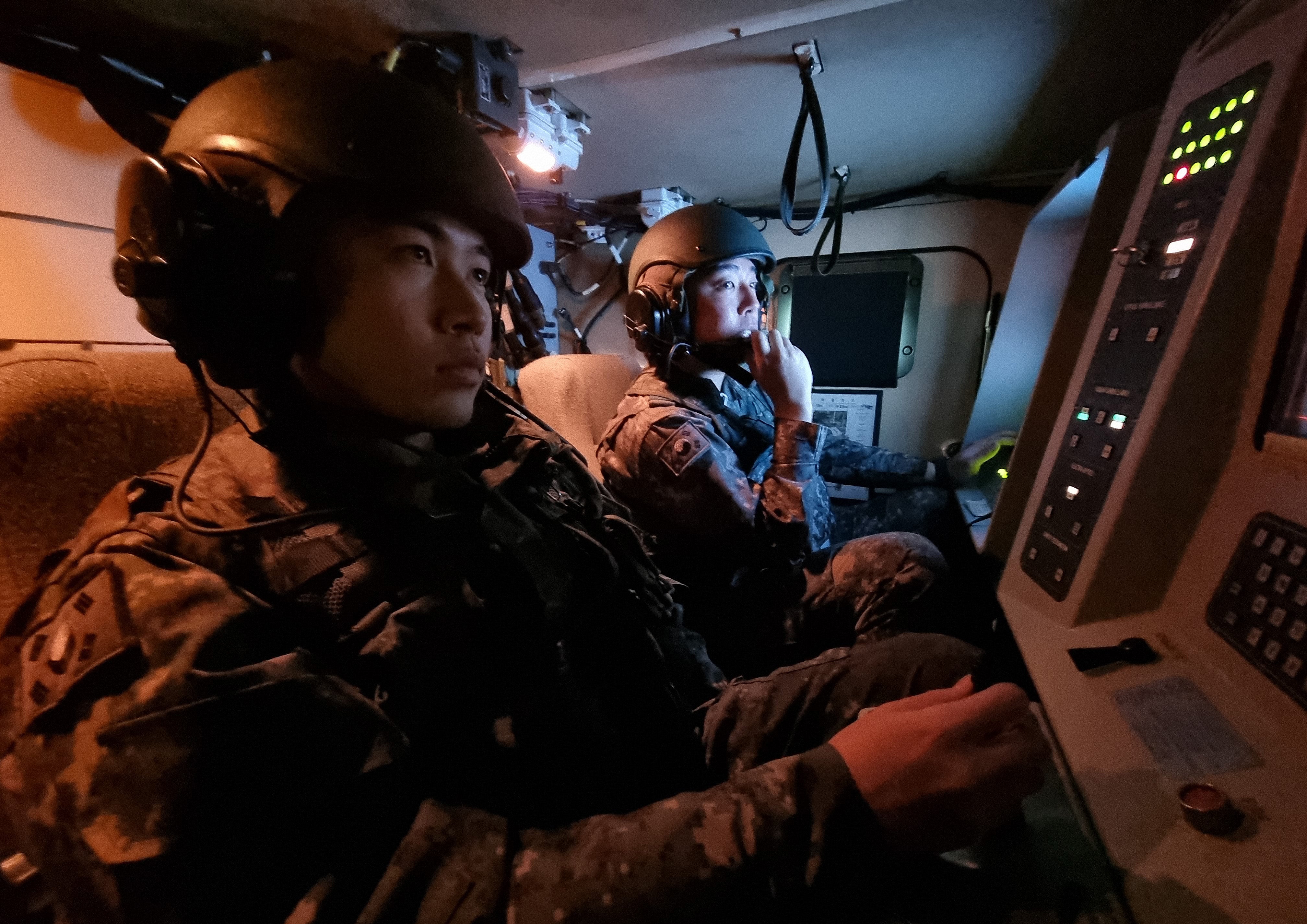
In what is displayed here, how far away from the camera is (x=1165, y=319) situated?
73 cm

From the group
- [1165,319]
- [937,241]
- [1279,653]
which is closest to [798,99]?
[1165,319]

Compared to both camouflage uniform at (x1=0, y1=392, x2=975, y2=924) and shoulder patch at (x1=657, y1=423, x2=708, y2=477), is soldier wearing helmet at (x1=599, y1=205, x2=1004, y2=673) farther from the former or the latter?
camouflage uniform at (x1=0, y1=392, x2=975, y2=924)

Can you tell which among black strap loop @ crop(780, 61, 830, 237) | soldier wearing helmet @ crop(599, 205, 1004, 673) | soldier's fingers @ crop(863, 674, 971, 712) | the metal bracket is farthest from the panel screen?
soldier's fingers @ crop(863, 674, 971, 712)

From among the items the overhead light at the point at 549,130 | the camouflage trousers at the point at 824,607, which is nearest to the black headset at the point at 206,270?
the overhead light at the point at 549,130

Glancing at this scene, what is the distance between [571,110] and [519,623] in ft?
4.05

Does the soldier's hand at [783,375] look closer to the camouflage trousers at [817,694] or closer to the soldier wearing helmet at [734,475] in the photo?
the soldier wearing helmet at [734,475]

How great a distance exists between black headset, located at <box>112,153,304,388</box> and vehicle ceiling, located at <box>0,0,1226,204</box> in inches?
22.5

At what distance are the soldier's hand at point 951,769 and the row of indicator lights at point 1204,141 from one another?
767mm

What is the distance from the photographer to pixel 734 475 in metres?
1.42

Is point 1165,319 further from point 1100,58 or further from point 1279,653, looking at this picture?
point 1100,58

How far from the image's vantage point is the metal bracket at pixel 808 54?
1033 mm

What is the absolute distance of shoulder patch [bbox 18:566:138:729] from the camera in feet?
1.44

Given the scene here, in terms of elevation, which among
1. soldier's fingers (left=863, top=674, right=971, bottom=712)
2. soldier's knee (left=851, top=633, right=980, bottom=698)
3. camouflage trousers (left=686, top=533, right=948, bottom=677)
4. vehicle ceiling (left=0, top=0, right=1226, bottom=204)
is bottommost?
camouflage trousers (left=686, top=533, right=948, bottom=677)

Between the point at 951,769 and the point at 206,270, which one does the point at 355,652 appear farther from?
the point at 951,769
